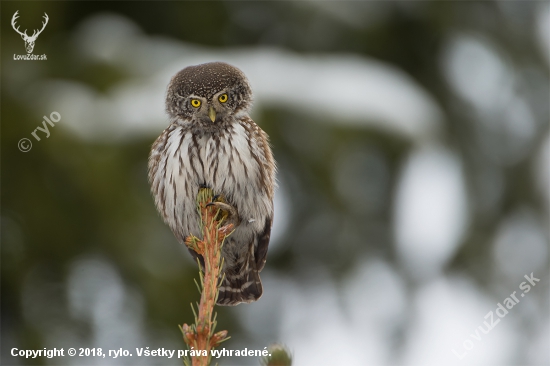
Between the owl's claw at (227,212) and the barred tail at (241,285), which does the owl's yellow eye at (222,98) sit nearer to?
the owl's claw at (227,212)

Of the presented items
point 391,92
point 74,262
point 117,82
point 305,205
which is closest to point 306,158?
point 305,205

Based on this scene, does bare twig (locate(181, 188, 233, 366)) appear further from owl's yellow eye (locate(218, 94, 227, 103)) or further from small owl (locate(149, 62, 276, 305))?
owl's yellow eye (locate(218, 94, 227, 103))

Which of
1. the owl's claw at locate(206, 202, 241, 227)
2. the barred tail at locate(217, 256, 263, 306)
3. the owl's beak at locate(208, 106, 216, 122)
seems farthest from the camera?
the barred tail at locate(217, 256, 263, 306)

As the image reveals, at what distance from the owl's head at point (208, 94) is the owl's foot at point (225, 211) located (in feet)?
1.32

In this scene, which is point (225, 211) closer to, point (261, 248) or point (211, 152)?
point (211, 152)

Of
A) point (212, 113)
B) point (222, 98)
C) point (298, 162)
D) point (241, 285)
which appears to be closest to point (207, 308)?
point (212, 113)

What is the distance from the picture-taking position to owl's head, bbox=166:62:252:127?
340 centimetres

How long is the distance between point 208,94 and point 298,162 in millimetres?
2170

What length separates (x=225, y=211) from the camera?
3268mm

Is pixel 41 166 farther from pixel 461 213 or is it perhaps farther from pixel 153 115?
pixel 461 213

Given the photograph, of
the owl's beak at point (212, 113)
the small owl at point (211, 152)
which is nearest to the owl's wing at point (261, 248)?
the small owl at point (211, 152)

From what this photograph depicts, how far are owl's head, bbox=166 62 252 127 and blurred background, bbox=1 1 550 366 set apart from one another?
0.35 metres

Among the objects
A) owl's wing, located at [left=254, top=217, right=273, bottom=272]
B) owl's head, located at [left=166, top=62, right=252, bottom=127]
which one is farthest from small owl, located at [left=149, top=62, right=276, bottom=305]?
owl's wing, located at [left=254, top=217, right=273, bottom=272]

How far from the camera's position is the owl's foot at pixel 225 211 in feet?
10.3
